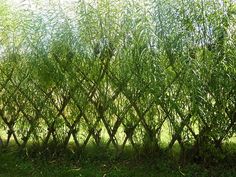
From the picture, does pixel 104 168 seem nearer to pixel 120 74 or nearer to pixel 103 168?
pixel 103 168

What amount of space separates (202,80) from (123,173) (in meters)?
1.89

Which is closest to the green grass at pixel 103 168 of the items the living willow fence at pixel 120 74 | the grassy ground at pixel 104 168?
the grassy ground at pixel 104 168

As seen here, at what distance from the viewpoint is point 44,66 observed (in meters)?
7.15

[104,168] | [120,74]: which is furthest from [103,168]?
[120,74]

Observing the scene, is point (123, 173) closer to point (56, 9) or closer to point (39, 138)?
point (39, 138)

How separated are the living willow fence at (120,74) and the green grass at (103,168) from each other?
0.29 m

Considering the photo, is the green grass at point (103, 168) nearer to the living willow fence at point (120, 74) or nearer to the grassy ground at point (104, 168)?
the grassy ground at point (104, 168)

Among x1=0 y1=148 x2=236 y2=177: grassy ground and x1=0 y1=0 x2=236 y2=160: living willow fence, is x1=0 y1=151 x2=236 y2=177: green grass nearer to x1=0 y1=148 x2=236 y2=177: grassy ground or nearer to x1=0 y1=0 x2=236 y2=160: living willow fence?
x1=0 y1=148 x2=236 y2=177: grassy ground

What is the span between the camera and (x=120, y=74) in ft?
21.5

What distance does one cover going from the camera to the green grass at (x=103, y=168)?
20.7ft

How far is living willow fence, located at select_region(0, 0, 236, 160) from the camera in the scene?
598 cm

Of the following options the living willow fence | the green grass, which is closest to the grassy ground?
the green grass

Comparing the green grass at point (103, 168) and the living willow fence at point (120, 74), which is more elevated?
the living willow fence at point (120, 74)

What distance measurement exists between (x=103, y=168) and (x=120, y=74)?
1.55 m
